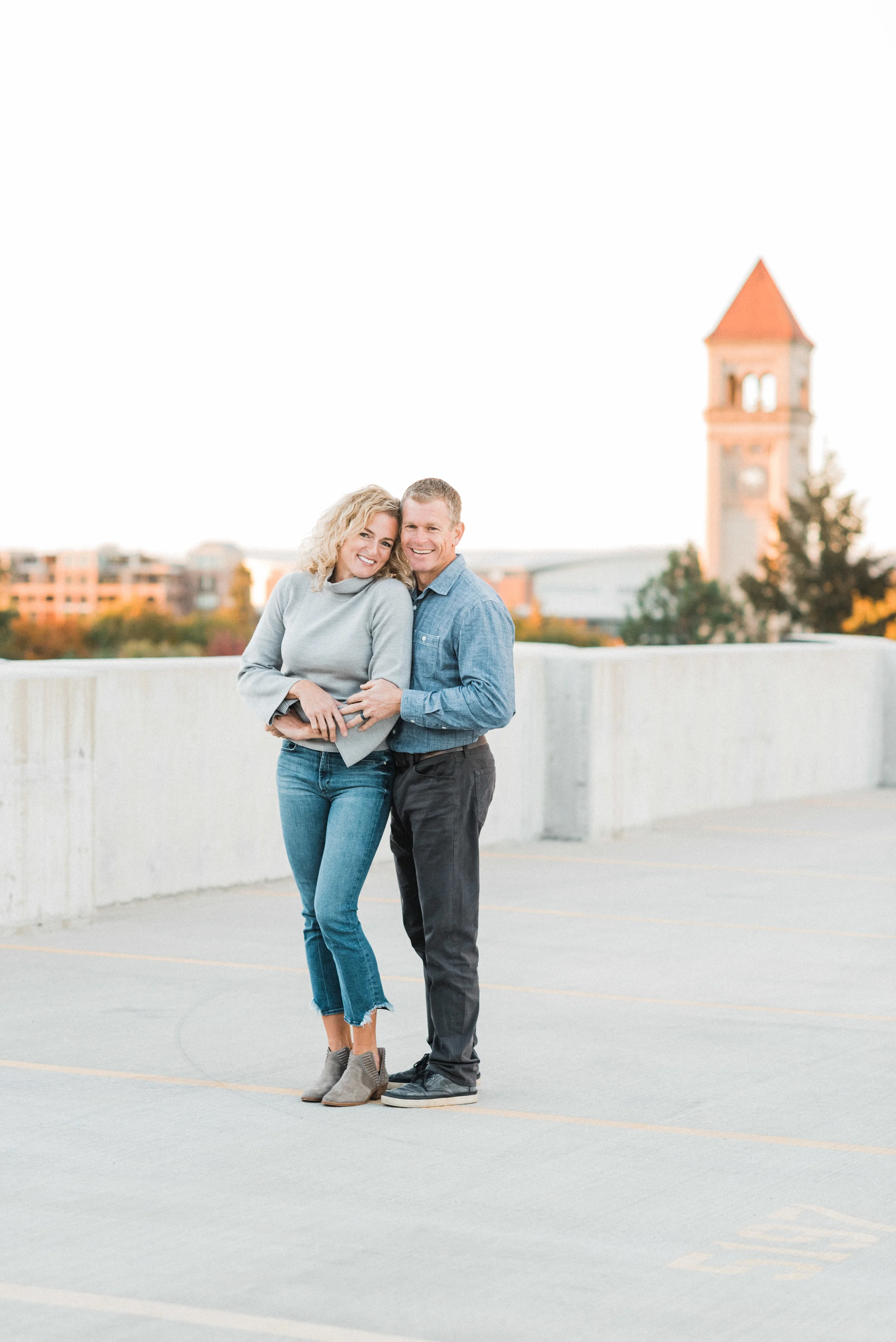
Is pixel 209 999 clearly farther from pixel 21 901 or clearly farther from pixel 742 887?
pixel 742 887

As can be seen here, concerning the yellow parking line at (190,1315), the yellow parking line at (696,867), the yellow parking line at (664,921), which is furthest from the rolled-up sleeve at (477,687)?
the yellow parking line at (696,867)

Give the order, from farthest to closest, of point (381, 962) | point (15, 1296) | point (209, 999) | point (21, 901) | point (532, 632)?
point (532, 632)
point (21, 901)
point (381, 962)
point (209, 999)
point (15, 1296)

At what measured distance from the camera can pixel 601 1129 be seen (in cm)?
570

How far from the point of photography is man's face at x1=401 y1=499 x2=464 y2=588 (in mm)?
5742

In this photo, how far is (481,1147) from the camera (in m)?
5.48

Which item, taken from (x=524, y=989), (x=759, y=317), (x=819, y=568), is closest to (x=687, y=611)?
(x=819, y=568)

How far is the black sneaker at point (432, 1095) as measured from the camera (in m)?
5.93

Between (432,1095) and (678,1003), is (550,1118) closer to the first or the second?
(432,1095)

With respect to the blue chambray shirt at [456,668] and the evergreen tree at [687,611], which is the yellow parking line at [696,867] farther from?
the evergreen tree at [687,611]

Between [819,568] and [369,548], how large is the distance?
367 feet

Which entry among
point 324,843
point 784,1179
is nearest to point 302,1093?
point 324,843

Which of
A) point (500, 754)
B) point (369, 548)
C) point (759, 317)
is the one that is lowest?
point (500, 754)

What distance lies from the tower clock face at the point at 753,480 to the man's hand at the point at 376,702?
500 ft

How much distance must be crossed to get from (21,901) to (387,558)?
4.15 metres
